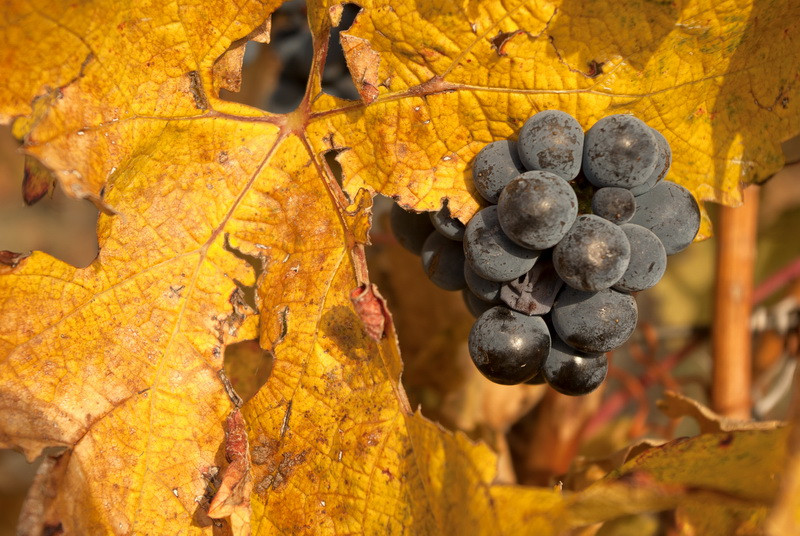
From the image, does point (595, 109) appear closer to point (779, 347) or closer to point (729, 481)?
point (729, 481)

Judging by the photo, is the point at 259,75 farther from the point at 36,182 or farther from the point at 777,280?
the point at 777,280

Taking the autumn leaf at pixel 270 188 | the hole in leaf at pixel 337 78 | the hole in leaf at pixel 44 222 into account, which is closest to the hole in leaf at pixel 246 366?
the autumn leaf at pixel 270 188

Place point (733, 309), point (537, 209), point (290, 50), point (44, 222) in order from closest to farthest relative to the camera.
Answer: point (537, 209) → point (733, 309) → point (290, 50) → point (44, 222)

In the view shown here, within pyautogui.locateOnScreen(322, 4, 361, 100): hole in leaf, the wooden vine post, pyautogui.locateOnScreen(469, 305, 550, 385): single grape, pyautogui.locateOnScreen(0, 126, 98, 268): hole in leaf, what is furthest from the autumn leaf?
pyautogui.locateOnScreen(0, 126, 98, 268): hole in leaf

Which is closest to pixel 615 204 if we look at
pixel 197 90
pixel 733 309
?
pixel 197 90

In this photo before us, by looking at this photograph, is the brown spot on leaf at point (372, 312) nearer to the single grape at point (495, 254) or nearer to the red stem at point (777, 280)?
the single grape at point (495, 254)
